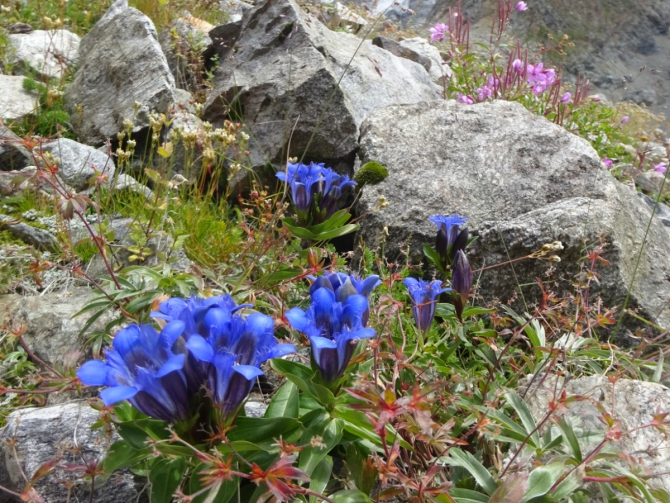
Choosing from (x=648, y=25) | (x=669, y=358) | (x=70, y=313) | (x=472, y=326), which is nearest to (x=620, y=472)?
(x=472, y=326)

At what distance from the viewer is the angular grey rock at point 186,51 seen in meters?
4.77

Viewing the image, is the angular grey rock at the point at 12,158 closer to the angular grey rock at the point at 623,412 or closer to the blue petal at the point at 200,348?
the blue petal at the point at 200,348

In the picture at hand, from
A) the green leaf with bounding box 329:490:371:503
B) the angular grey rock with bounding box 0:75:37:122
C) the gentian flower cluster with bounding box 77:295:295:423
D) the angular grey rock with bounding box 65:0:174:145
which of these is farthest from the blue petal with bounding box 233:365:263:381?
the angular grey rock with bounding box 0:75:37:122

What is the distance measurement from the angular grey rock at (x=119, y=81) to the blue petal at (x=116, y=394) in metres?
3.29

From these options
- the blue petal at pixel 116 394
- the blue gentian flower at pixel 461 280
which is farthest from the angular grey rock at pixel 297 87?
the blue petal at pixel 116 394

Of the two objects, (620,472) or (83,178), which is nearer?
(620,472)

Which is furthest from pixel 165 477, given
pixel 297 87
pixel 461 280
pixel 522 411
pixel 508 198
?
pixel 297 87

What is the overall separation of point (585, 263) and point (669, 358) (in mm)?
598

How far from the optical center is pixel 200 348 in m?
1.15

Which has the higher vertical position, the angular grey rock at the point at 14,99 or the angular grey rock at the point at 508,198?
the angular grey rock at the point at 14,99

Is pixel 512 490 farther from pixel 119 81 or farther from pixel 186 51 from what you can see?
pixel 186 51

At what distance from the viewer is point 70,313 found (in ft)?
8.25

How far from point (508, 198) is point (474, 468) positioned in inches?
79.7

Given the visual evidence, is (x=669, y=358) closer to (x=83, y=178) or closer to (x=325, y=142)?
(x=325, y=142)
